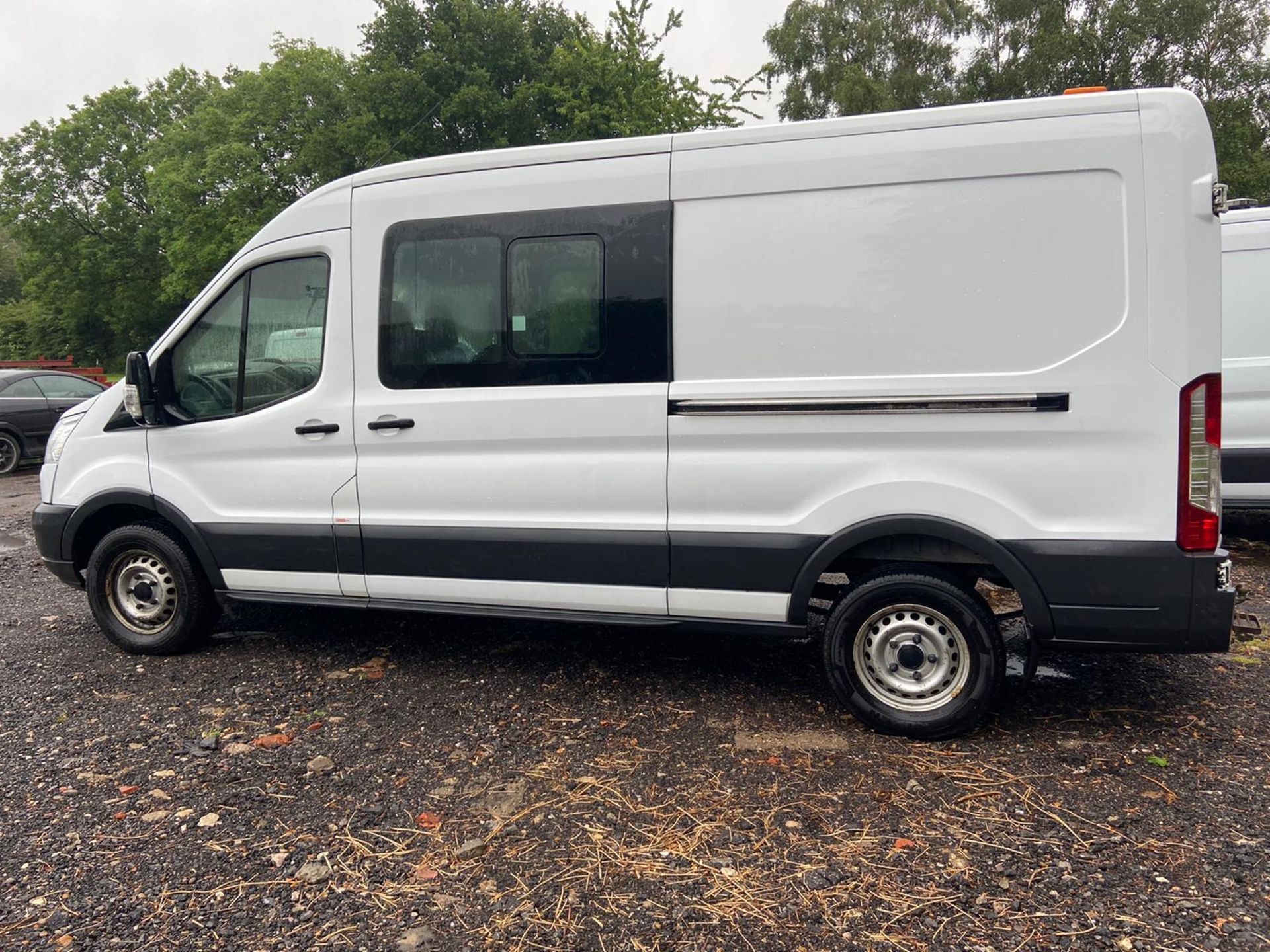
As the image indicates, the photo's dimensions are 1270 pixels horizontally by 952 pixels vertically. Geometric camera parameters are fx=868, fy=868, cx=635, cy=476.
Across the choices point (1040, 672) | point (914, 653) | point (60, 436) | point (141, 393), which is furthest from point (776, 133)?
point (60, 436)

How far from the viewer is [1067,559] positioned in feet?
10.8

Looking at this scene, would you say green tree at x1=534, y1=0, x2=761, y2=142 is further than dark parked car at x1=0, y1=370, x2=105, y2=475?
Yes

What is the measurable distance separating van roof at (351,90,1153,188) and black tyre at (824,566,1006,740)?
1779 millimetres

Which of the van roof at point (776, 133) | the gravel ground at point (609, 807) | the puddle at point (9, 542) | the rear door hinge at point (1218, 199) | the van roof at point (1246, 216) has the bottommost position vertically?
the gravel ground at point (609, 807)

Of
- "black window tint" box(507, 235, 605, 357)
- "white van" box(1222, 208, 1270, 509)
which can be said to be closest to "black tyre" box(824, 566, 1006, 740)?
"black window tint" box(507, 235, 605, 357)

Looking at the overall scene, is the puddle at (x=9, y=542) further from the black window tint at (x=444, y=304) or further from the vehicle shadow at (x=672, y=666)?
the black window tint at (x=444, y=304)

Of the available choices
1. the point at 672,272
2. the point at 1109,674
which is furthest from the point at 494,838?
the point at 1109,674

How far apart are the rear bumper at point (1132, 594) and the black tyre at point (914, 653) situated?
274 mm

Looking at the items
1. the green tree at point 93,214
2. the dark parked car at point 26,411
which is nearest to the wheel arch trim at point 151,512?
the dark parked car at point 26,411

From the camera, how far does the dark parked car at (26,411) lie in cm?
1211

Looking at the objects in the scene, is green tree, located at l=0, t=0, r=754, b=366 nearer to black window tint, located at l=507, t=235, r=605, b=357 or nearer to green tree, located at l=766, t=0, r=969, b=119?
green tree, located at l=766, t=0, r=969, b=119

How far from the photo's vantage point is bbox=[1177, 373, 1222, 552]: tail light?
10.2 ft

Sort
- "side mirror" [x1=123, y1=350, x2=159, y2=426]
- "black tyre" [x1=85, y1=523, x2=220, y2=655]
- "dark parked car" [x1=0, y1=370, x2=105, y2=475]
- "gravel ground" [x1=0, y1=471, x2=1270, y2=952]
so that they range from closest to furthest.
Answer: "gravel ground" [x1=0, y1=471, x2=1270, y2=952] < "side mirror" [x1=123, y1=350, x2=159, y2=426] < "black tyre" [x1=85, y1=523, x2=220, y2=655] < "dark parked car" [x1=0, y1=370, x2=105, y2=475]

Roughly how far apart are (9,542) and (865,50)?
1305 inches
